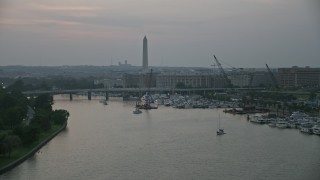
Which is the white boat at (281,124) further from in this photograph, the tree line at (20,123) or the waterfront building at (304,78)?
the waterfront building at (304,78)

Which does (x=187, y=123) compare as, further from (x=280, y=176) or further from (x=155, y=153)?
(x=280, y=176)

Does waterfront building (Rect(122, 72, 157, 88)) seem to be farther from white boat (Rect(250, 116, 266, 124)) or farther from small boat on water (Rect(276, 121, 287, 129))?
small boat on water (Rect(276, 121, 287, 129))

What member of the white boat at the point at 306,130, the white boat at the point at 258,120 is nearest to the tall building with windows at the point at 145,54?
the white boat at the point at 258,120

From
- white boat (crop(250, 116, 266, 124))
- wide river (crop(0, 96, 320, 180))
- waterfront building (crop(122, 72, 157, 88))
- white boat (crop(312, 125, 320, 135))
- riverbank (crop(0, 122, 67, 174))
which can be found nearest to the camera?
wide river (crop(0, 96, 320, 180))

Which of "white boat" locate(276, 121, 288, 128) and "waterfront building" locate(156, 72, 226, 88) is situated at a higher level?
"waterfront building" locate(156, 72, 226, 88)

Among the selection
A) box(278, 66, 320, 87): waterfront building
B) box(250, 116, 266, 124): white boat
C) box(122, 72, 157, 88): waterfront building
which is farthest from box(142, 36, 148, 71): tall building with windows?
box(250, 116, 266, 124): white boat

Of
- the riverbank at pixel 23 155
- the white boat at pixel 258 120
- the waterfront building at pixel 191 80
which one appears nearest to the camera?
the riverbank at pixel 23 155

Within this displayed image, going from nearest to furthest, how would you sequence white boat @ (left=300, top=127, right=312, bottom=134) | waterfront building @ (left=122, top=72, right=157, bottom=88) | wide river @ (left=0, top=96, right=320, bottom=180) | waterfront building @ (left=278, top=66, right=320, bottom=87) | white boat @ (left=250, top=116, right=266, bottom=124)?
wide river @ (left=0, top=96, right=320, bottom=180) → white boat @ (left=300, top=127, right=312, bottom=134) → white boat @ (left=250, top=116, right=266, bottom=124) → waterfront building @ (left=278, top=66, right=320, bottom=87) → waterfront building @ (left=122, top=72, right=157, bottom=88)

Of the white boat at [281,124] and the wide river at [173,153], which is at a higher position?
the white boat at [281,124]

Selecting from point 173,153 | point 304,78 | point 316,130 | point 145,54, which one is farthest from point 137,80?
point 173,153
